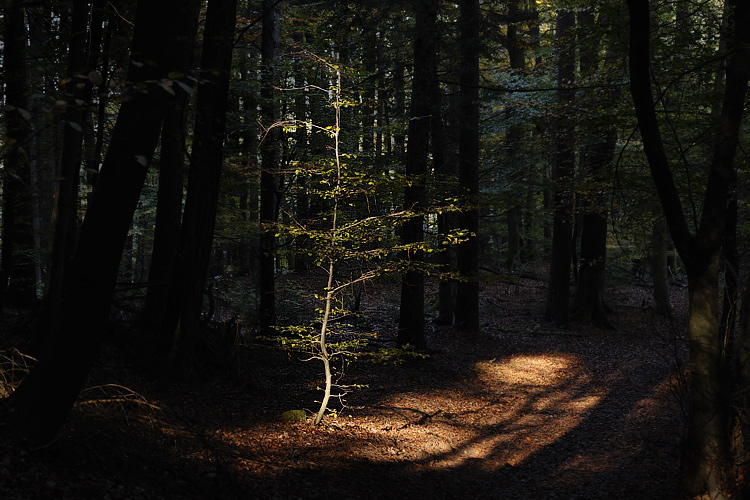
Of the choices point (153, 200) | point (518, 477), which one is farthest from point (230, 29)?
point (153, 200)

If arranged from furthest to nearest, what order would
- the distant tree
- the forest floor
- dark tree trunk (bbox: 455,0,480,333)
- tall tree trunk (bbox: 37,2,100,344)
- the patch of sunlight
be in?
dark tree trunk (bbox: 455,0,480,333) < the distant tree < the patch of sunlight < tall tree trunk (bbox: 37,2,100,344) < the forest floor

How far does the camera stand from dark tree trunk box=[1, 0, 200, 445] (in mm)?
3877

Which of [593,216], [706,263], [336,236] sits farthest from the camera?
[593,216]

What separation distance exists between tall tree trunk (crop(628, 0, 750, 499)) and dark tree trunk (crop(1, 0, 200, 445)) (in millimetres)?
4626

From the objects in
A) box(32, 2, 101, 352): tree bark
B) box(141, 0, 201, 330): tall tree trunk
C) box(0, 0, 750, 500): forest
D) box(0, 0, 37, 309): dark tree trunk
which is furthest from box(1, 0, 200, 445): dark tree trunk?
box(141, 0, 201, 330): tall tree trunk

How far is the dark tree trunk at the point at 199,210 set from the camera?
739 centimetres

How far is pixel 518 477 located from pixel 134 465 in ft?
16.9

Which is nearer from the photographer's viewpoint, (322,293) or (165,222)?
(322,293)

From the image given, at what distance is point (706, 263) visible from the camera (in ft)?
18.4

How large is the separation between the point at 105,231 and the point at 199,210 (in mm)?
3722

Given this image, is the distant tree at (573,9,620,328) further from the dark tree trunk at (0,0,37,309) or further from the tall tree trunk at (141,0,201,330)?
the dark tree trunk at (0,0,37,309)

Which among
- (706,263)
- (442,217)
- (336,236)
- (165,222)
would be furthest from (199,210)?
(442,217)

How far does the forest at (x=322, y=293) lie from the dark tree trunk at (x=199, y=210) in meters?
0.04

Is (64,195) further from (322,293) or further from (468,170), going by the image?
(468,170)
